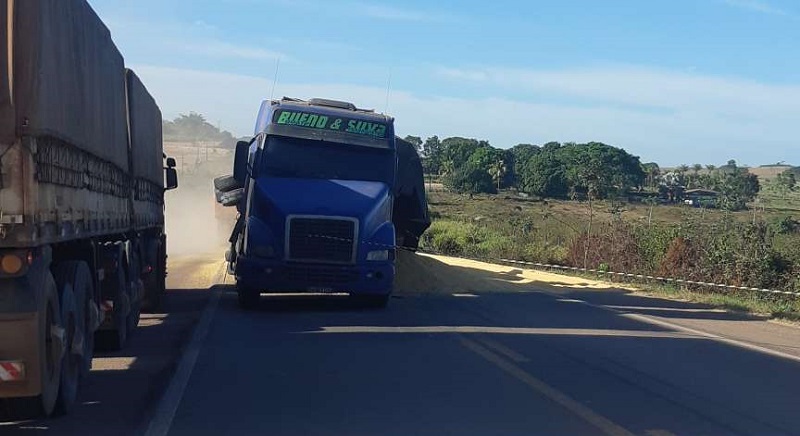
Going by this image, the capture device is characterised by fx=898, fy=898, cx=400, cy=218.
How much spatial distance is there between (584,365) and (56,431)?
606 centimetres

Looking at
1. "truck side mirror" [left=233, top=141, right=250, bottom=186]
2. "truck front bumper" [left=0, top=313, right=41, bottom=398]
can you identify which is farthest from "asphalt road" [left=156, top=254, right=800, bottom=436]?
"truck side mirror" [left=233, top=141, right=250, bottom=186]

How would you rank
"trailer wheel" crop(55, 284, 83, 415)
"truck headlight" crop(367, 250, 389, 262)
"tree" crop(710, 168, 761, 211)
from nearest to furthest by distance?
"trailer wheel" crop(55, 284, 83, 415), "truck headlight" crop(367, 250, 389, 262), "tree" crop(710, 168, 761, 211)

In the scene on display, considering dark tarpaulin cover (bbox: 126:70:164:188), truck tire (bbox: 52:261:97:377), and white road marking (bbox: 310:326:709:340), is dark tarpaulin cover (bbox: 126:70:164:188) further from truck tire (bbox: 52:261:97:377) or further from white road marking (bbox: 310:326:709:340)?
truck tire (bbox: 52:261:97:377)

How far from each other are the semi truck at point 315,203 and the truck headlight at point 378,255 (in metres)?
0.02

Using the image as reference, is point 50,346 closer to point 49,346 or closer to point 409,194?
point 49,346

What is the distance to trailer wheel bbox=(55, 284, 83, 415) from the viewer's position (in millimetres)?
7250

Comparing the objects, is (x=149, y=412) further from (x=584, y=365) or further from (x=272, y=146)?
(x=272, y=146)

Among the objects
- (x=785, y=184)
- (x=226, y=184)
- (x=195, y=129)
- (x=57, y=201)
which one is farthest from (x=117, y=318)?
(x=195, y=129)

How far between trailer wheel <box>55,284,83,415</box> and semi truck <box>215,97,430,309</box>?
6.96m

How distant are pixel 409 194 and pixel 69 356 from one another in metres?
12.4

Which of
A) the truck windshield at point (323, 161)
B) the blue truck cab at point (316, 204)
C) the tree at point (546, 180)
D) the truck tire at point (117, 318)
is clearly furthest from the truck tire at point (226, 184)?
the tree at point (546, 180)

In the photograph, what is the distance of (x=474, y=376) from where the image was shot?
959cm

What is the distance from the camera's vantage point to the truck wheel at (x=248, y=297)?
1520cm

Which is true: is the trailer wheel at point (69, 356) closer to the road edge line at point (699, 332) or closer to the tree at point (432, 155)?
the road edge line at point (699, 332)
